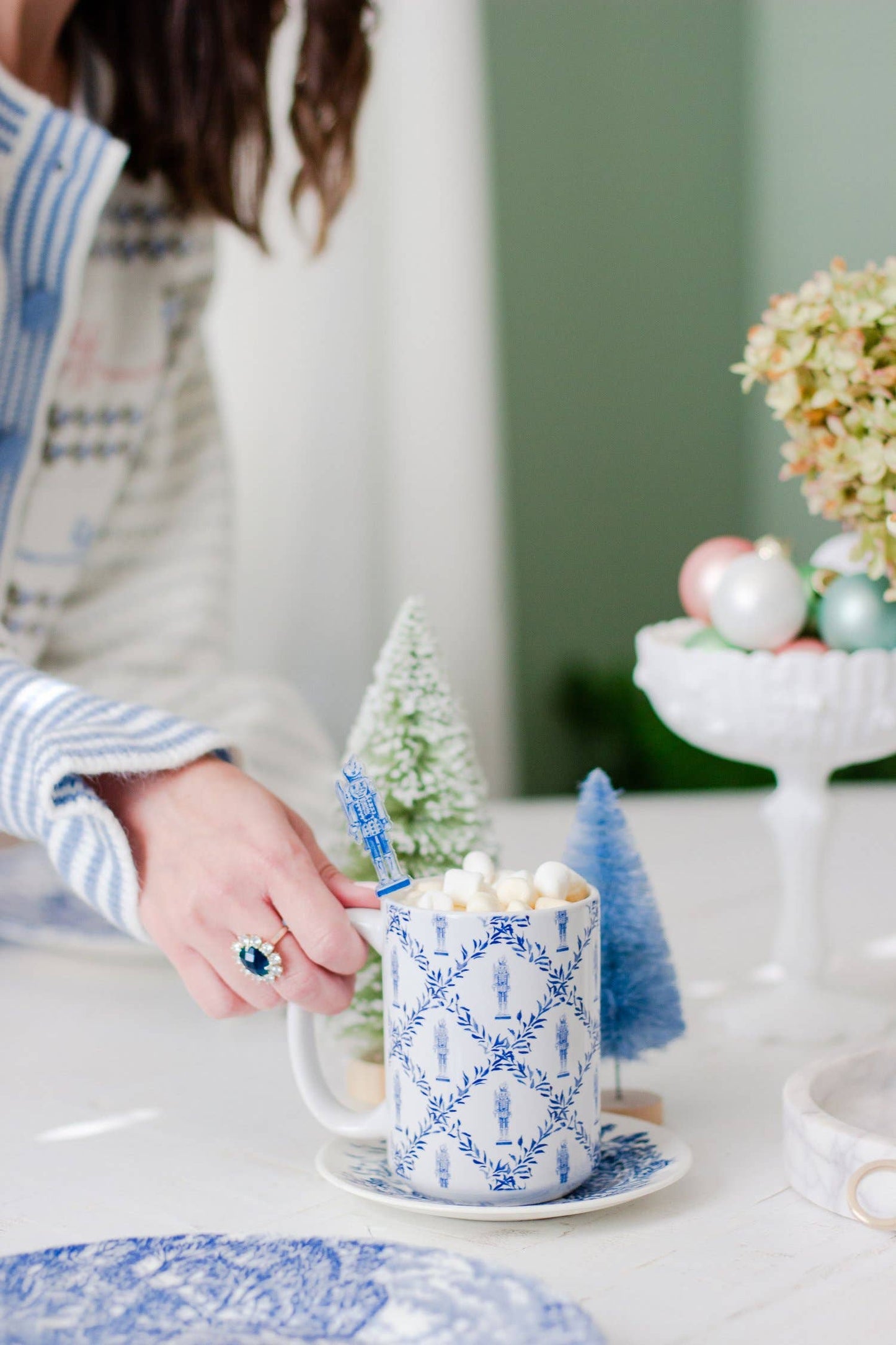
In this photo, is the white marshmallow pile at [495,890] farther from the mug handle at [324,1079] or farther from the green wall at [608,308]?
the green wall at [608,308]

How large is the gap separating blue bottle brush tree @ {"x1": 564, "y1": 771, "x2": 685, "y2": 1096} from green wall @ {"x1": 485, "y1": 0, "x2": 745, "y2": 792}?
Answer: 2.25 metres

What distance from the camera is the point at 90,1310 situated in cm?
43

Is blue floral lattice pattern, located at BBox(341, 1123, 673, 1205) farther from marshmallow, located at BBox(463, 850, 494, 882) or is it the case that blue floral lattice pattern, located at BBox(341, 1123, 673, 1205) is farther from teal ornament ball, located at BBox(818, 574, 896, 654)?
teal ornament ball, located at BBox(818, 574, 896, 654)

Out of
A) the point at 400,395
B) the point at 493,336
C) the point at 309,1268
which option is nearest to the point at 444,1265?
the point at 309,1268

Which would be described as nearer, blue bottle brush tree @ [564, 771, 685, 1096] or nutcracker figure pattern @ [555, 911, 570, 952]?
nutcracker figure pattern @ [555, 911, 570, 952]

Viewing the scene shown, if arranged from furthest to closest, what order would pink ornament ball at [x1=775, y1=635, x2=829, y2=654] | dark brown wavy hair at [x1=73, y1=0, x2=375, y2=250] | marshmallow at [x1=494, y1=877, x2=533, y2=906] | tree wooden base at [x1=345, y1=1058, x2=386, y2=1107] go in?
dark brown wavy hair at [x1=73, y1=0, x2=375, y2=250]
pink ornament ball at [x1=775, y1=635, x2=829, y2=654]
tree wooden base at [x1=345, y1=1058, x2=386, y2=1107]
marshmallow at [x1=494, y1=877, x2=533, y2=906]

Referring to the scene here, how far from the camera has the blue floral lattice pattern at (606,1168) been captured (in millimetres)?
517

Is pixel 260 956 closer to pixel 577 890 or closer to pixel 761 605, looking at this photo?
pixel 577 890

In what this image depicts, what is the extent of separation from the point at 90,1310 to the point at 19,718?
28cm

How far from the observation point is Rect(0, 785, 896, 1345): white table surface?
46 centimetres

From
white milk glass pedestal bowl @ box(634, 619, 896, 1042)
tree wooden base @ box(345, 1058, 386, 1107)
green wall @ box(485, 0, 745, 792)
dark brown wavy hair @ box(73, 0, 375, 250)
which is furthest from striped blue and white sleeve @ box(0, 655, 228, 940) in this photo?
green wall @ box(485, 0, 745, 792)

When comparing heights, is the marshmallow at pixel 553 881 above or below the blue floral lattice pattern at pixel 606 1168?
above

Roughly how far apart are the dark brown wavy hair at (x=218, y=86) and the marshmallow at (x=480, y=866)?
0.67m

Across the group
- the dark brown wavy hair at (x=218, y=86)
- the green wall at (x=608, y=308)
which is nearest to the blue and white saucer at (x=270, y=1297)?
the dark brown wavy hair at (x=218, y=86)
